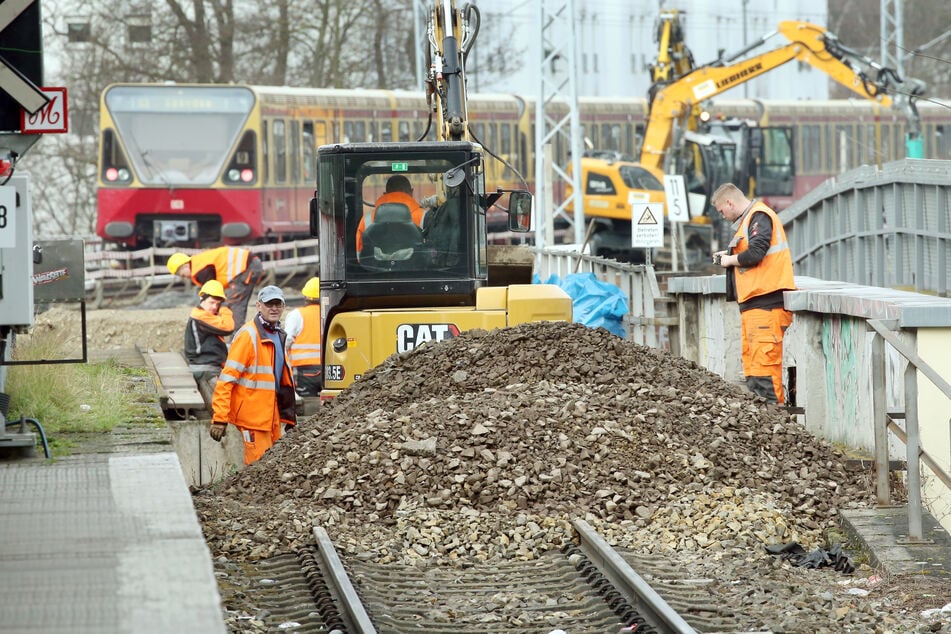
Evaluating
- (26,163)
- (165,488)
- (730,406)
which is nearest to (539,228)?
(730,406)

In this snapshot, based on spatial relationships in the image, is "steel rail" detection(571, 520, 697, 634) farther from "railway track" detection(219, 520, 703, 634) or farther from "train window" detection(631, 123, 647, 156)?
"train window" detection(631, 123, 647, 156)

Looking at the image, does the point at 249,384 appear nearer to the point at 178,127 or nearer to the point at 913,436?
the point at 913,436

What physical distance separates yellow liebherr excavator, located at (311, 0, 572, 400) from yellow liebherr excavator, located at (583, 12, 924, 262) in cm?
1823

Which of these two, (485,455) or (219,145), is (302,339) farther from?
(219,145)

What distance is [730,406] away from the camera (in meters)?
10.6

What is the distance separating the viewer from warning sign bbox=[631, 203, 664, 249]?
1944cm

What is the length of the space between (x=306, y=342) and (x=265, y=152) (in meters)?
16.2

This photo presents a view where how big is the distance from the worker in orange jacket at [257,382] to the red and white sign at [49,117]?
351 cm

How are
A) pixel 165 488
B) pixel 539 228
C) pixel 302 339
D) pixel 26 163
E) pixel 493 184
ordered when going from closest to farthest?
1. pixel 165 488
2. pixel 302 339
3. pixel 539 228
4. pixel 493 184
5. pixel 26 163

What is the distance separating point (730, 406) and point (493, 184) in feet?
80.1

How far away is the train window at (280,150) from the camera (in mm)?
29938

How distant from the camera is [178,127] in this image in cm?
2902

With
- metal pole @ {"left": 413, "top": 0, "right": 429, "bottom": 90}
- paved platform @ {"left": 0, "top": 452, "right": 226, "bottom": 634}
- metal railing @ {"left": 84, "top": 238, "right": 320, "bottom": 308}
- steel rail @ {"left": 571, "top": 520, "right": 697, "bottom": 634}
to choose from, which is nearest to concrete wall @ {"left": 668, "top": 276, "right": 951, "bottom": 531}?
steel rail @ {"left": 571, "top": 520, "right": 697, "bottom": 634}

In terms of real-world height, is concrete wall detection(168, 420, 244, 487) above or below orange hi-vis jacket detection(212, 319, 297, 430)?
below
